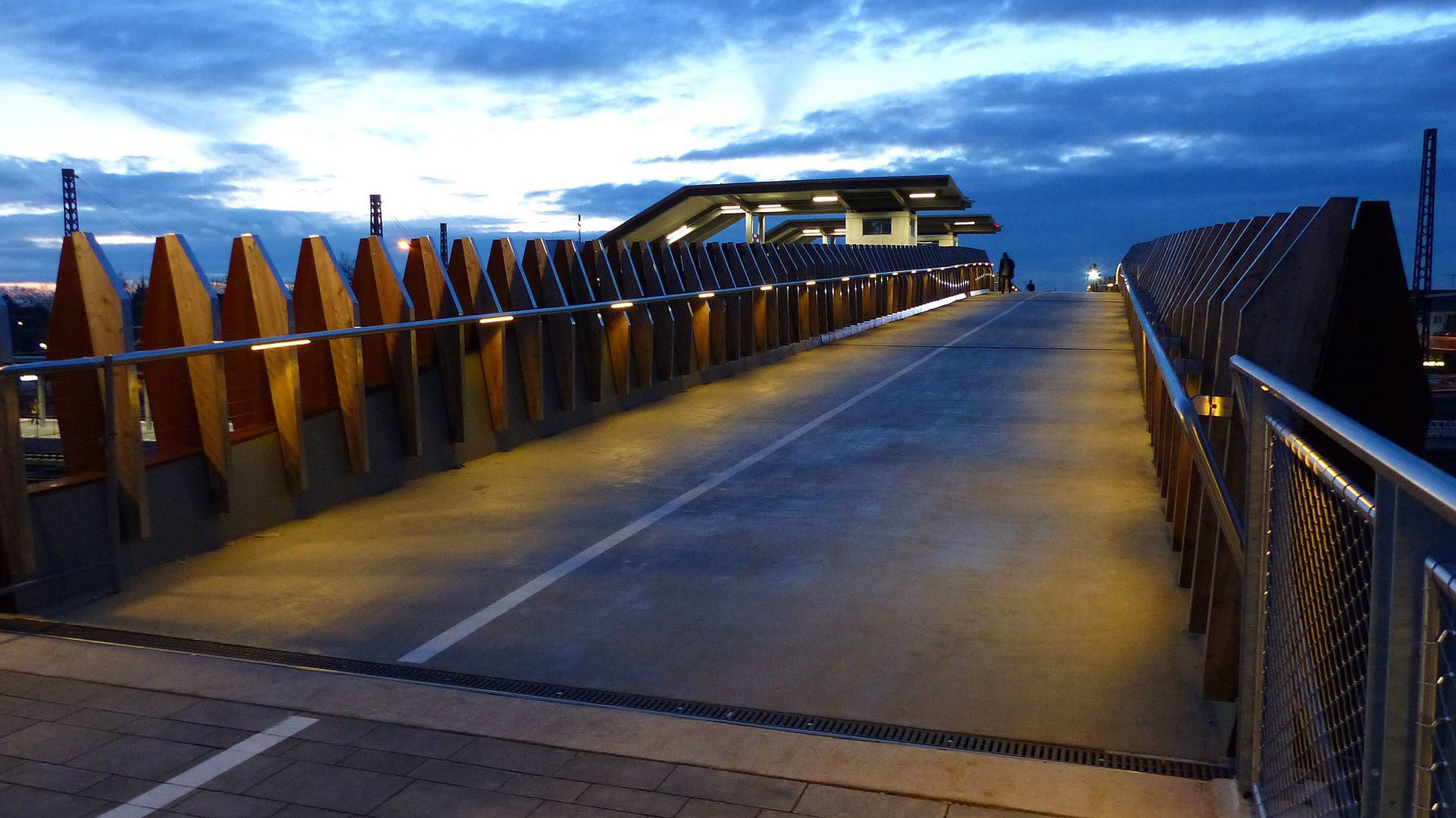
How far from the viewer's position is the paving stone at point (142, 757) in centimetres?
360

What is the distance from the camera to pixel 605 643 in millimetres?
4820

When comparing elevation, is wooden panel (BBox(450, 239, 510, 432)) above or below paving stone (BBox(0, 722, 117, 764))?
above

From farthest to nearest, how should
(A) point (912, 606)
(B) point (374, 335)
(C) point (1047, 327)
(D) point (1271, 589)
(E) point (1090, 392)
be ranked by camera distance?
(C) point (1047, 327)
(E) point (1090, 392)
(B) point (374, 335)
(A) point (912, 606)
(D) point (1271, 589)

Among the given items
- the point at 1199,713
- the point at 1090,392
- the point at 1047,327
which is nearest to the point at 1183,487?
the point at 1199,713

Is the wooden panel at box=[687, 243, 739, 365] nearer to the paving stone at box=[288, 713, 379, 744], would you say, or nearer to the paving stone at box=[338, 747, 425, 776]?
the paving stone at box=[288, 713, 379, 744]

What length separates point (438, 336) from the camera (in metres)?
8.98

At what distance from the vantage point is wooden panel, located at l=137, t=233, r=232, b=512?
6.43 m

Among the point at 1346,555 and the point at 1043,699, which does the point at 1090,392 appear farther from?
the point at 1346,555

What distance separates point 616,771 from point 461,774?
1.62ft

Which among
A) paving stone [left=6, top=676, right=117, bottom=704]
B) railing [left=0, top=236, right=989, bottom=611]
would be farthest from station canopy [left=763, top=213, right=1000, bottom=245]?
paving stone [left=6, top=676, right=117, bottom=704]

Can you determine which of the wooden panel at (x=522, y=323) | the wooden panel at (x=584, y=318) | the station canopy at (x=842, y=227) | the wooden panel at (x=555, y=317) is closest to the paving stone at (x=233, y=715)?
the wooden panel at (x=522, y=323)

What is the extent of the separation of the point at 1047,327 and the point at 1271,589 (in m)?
21.3

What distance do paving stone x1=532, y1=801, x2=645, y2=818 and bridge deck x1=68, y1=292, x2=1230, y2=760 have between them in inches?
39.4

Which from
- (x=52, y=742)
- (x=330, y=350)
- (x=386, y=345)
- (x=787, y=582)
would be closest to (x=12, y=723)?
(x=52, y=742)
